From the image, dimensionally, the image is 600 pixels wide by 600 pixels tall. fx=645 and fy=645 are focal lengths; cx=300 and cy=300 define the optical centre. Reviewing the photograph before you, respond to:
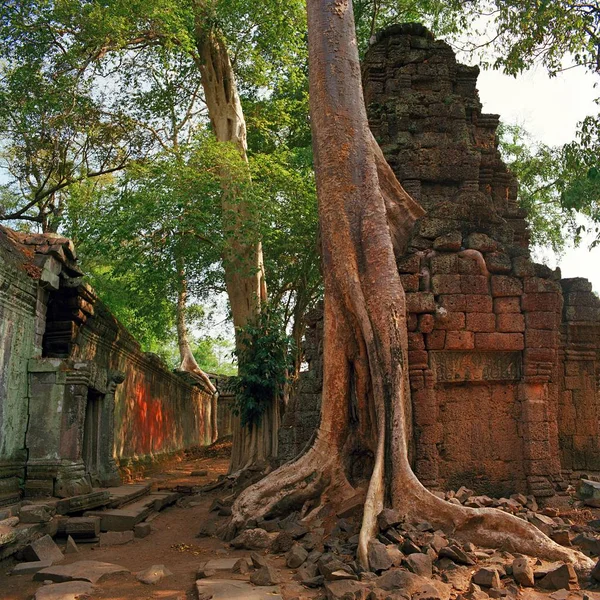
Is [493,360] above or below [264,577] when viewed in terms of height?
above

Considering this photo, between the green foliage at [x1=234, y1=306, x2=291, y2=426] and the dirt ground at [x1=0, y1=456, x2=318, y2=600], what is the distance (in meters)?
2.12

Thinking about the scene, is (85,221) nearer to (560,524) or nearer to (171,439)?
(171,439)

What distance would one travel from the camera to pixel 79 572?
13.2ft

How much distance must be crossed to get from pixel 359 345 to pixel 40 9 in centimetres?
850

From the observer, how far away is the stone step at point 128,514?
19.0 ft

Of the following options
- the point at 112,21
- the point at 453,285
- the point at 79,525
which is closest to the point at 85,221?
the point at 112,21

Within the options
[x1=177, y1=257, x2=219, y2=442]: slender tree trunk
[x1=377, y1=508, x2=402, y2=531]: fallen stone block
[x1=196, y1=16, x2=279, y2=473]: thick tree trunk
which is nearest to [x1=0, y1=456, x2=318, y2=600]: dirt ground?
[x1=377, y1=508, x2=402, y2=531]: fallen stone block

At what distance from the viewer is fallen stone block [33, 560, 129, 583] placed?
395 centimetres

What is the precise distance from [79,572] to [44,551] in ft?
2.23

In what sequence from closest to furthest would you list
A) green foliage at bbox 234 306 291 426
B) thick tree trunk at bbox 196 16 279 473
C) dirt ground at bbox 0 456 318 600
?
dirt ground at bbox 0 456 318 600, green foliage at bbox 234 306 291 426, thick tree trunk at bbox 196 16 279 473

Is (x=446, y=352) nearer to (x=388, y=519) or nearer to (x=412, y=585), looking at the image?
(x=388, y=519)

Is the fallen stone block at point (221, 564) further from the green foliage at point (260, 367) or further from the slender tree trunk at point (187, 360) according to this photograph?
the slender tree trunk at point (187, 360)

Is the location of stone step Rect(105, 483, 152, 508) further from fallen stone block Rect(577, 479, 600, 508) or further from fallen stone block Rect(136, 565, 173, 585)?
fallen stone block Rect(577, 479, 600, 508)

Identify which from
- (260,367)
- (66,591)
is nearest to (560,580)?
(66,591)
